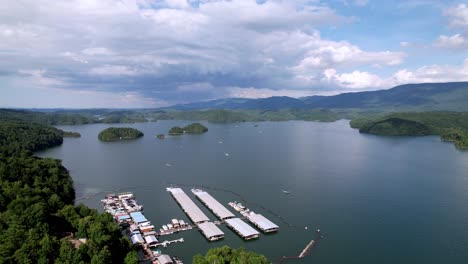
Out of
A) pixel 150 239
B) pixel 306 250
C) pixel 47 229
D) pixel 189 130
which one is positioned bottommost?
pixel 306 250

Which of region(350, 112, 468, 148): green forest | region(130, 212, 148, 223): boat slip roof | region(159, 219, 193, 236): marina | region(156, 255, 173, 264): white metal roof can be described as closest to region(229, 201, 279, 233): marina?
region(159, 219, 193, 236): marina

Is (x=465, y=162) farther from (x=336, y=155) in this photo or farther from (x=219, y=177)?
(x=219, y=177)

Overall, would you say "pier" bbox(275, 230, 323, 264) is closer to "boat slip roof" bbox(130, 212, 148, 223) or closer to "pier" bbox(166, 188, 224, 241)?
"pier" bbox(166, 188, 224, 241)

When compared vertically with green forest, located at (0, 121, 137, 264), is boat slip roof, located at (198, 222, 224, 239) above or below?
below

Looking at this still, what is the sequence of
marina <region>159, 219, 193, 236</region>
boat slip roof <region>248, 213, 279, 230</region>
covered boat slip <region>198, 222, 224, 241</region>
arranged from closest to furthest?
covered boat slip <region>198, 222, 224, 241</region> → marina <region>159, 219, 193, 236</region> → boat slip roof <region>248, 213, 279, 230</region>

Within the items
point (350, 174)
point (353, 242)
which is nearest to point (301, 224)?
point (353, 242)

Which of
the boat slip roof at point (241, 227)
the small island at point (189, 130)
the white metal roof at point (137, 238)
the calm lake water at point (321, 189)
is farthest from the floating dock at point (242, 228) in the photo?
the small island at point (189, 130)

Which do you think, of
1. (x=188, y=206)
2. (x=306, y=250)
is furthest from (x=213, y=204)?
(x=306, y=250)

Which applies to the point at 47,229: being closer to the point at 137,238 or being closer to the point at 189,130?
the point at 137,238
